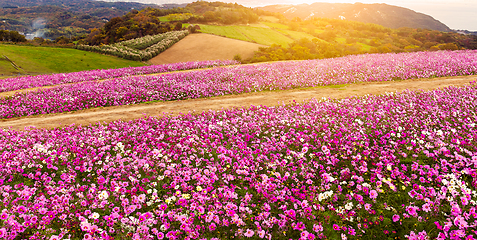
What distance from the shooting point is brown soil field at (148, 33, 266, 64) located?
142ft

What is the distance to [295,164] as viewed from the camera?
22.6 feet

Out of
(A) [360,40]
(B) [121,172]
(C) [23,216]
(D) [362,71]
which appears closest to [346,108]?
(B) [121,172]

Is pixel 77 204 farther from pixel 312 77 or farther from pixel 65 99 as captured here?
pixel 312 77

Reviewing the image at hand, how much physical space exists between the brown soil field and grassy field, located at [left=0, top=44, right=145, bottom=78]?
24.2ft

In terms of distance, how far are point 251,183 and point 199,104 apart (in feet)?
34.0

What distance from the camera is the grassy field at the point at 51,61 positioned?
3000cm

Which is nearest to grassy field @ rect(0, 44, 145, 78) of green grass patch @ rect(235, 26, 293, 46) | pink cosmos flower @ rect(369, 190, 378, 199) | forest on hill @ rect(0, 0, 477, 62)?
forest on hill @ rect(0, 0, 477, 62)

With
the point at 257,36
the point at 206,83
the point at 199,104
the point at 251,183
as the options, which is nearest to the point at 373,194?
the point at 251,183

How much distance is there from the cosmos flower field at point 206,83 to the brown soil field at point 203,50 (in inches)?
718

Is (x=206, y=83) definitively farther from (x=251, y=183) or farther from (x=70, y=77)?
(x=70, y=77)

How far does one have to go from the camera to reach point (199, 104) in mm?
15555

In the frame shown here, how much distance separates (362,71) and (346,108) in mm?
14820

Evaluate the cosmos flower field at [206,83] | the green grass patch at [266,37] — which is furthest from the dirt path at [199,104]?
the green grass patch at [266,37]

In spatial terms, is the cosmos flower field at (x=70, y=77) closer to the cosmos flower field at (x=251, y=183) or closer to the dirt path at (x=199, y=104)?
the dirt path at (x=199, y=104)
